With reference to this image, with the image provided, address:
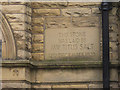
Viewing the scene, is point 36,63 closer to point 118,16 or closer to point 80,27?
point 80,27

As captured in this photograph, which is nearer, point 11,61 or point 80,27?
point 11,61

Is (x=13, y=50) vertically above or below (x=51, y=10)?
below

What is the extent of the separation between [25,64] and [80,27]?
1672 millimetres

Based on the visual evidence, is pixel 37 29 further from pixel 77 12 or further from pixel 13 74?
pixel 13 74

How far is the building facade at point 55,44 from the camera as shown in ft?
27.6

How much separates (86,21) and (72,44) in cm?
66

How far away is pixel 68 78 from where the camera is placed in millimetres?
8625

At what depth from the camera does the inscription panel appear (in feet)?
28.8

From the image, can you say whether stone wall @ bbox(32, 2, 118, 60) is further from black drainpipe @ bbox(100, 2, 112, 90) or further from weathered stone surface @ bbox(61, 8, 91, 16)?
black drainpipe @ bbox(100, 2, 112, 90)

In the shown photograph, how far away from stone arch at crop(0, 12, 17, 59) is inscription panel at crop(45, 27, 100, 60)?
881 millimetres

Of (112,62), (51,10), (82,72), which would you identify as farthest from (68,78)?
(51,10)

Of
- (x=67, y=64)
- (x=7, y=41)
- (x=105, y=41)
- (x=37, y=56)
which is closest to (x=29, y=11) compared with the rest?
(x=7, y=41)

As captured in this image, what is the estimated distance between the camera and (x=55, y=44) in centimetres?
884

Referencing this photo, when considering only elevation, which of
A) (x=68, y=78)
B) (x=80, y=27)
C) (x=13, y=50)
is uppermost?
(x=80, y=27)
